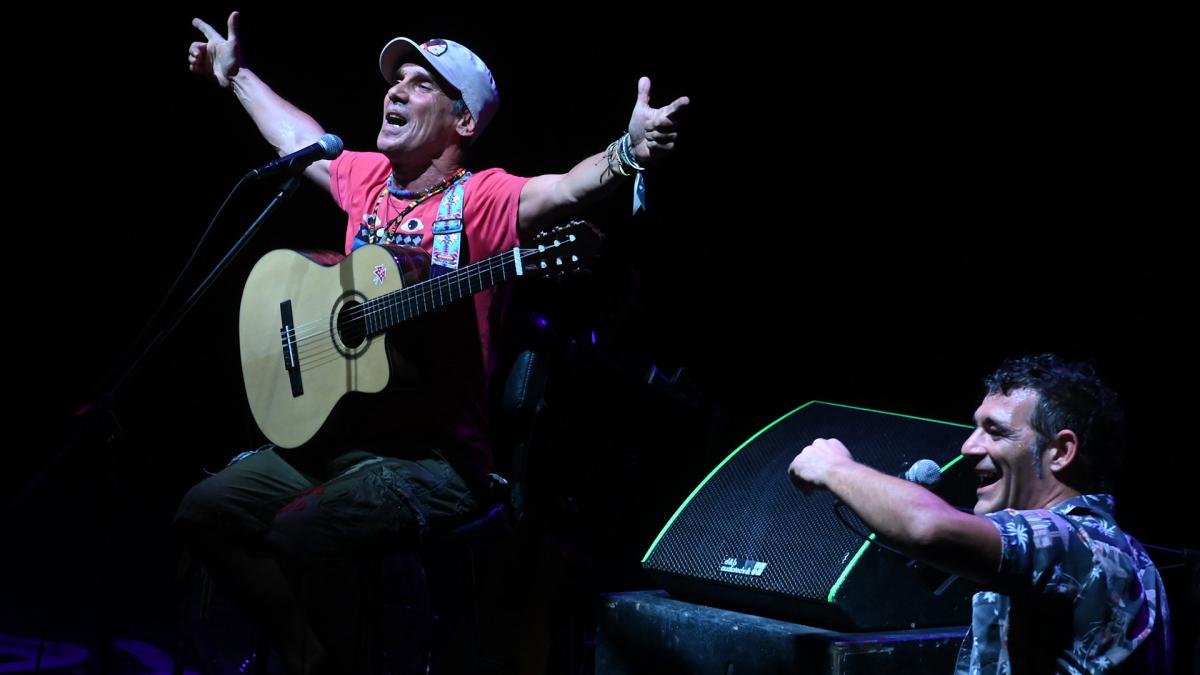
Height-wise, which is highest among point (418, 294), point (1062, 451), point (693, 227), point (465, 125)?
point (465, 125)

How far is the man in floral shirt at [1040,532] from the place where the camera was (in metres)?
1.59

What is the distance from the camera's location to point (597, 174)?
8.29 feet

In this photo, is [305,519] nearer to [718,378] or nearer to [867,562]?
[867,562]

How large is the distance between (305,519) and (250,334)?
76 cm

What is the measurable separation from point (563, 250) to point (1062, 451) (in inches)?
46.2

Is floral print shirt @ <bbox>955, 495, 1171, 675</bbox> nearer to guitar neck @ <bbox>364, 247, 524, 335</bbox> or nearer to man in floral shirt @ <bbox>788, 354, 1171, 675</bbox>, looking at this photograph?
man in floral shirt @ <bbox>788, 354, 1171, 675</bbox>

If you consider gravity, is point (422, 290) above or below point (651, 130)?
below

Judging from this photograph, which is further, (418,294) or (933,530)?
(418,294)

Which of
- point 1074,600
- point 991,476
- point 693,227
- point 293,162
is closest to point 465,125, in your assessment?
point 293,162

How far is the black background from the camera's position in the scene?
10.1 ft

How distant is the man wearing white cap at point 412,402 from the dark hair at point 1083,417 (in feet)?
3.15

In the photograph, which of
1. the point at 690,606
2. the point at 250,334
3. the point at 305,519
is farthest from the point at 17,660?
the point at 690,606

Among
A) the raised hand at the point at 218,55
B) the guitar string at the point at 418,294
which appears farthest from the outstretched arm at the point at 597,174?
the raised hand at the point at 218,55

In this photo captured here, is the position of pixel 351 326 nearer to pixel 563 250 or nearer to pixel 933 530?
pixel 563 250
